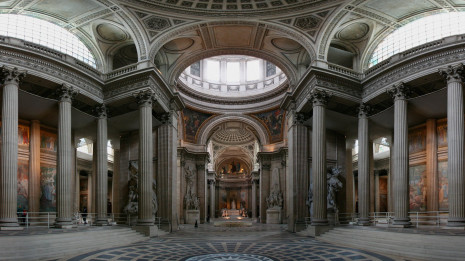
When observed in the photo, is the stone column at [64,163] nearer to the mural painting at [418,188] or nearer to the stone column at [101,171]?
the stone column at [101,171]

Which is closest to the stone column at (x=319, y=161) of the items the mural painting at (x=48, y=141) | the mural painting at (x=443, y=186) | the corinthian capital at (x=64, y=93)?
the mural painting at (x=443, y=186)

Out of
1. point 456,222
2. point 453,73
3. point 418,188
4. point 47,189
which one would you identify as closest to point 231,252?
point 456,222

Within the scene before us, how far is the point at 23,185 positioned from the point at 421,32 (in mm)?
25988

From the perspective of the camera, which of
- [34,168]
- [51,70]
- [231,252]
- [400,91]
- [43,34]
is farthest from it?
[34,168]

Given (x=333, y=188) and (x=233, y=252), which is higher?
(x=333, y=188)

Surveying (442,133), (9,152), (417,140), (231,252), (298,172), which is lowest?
(231,252)

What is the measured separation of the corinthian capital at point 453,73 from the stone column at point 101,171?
1928 centimetres

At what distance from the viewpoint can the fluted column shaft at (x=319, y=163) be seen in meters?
23.7

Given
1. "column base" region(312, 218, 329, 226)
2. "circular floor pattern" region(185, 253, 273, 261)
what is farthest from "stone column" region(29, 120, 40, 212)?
"column base" region(312, 218, 329, 226)

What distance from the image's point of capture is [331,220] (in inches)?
1048

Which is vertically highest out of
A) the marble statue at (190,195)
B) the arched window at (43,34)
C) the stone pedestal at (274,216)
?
the arched window at (43,34)

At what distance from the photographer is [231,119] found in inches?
1917

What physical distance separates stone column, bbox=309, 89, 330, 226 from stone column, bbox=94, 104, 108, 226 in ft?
40.7

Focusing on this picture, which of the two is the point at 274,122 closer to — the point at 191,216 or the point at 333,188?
the point at 191,216
